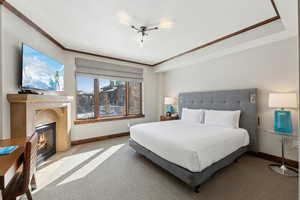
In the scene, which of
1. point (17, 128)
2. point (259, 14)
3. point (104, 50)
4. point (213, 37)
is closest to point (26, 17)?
point (104, 50)

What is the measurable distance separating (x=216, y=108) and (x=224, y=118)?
52 centimetres

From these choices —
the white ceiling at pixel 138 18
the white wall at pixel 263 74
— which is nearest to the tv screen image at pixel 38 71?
the white ceiling at pixel 138 18

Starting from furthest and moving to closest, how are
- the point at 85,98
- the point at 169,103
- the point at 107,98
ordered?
the point at 169,103 < the point at 107,98 < the point at 85,98

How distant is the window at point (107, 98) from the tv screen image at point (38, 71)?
95 centimetres

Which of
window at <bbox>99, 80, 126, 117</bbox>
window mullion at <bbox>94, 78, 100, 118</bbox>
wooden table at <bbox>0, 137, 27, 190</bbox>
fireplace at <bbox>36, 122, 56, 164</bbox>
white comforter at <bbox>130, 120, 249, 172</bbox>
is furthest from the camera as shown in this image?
window at <bbox>99, 80, 126, 117</bbox>

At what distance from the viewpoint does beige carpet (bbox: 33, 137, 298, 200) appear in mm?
1598

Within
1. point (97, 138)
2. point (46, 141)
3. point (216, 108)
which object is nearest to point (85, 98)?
point (97, 138)

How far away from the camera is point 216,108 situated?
3240mm

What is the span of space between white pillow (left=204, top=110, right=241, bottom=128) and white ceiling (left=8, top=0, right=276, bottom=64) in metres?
1.71

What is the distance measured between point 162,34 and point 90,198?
3.00 m

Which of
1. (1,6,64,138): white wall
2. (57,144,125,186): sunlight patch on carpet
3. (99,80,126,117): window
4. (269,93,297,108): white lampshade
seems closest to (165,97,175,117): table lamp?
(99,80,126,117): window

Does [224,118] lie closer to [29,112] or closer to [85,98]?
[29,112]

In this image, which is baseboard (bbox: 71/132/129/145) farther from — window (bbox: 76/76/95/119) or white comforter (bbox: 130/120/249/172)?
white comforter (bbox: 130/120/249/172)

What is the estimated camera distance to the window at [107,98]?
3721 millimetres
